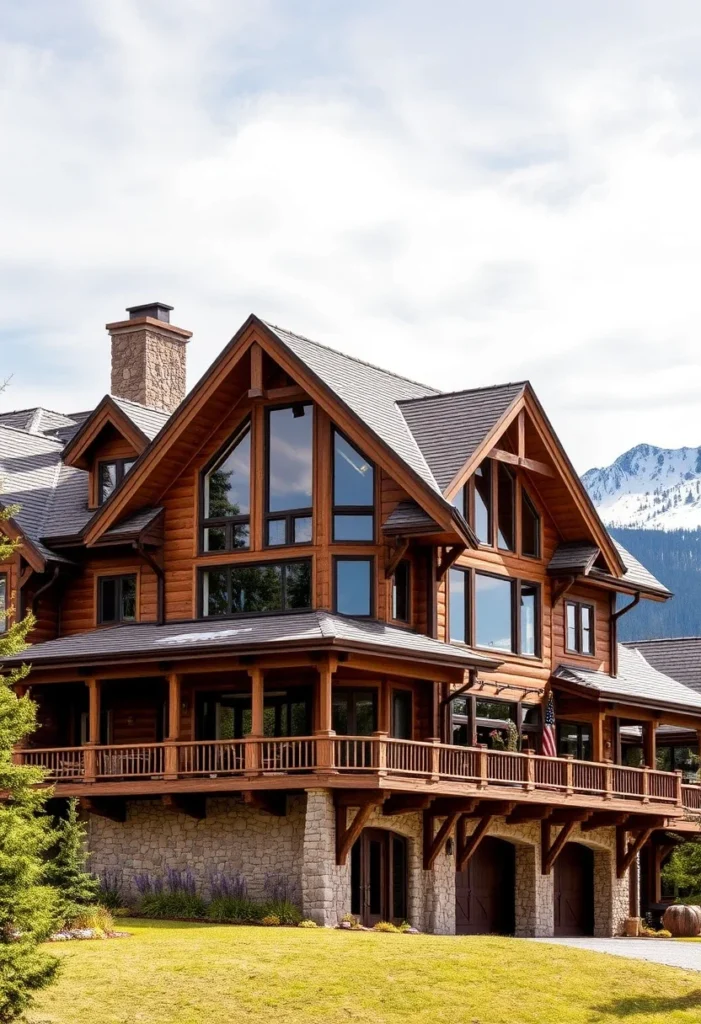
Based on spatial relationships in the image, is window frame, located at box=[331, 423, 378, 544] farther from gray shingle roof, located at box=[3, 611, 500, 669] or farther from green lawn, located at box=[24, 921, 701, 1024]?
green lawn, located at box=[24, 921, 701, 1024]

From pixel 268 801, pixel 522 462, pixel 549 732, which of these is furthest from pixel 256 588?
pixel 549 732

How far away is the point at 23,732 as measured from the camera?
87.2 ft

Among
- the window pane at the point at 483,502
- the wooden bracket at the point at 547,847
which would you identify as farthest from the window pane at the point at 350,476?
the wooden bracket at the point at 547,847

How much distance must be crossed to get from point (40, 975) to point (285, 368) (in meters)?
18.1

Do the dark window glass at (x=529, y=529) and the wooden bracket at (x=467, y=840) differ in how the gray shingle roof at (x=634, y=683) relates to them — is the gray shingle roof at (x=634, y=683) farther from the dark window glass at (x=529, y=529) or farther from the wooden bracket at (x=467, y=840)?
the wooden bracket at (x=467, y=840)

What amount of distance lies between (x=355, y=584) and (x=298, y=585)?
1.25 meters

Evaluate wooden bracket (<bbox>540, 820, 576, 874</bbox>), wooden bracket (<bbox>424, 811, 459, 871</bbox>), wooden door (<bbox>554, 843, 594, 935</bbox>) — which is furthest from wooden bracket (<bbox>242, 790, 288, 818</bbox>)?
wooden door (<bbox>554, 843, 594, 935</bbox>)

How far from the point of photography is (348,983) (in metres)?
29.3

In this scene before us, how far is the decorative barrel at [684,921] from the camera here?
45.4 metres

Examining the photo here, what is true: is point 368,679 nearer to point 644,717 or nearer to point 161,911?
point 161,911

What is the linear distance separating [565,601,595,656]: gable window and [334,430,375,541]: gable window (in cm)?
855

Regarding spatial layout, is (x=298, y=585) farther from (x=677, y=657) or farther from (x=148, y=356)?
(x=677, y=657)

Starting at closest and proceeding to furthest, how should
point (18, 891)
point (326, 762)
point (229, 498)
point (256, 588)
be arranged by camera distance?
point (18, 891) → point (326, 762) → point (256, 588) → point (229, 498)

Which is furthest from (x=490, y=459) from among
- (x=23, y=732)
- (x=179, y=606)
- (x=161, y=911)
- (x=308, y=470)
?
(x=23, y=732)
